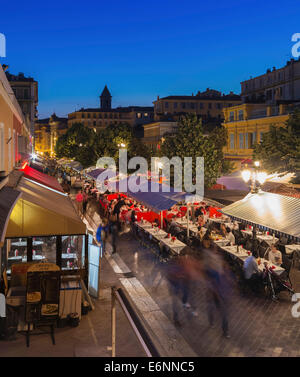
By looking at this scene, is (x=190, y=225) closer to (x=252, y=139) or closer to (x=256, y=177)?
(x=256, y=177)

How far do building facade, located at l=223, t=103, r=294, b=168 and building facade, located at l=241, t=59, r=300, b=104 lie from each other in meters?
11.7

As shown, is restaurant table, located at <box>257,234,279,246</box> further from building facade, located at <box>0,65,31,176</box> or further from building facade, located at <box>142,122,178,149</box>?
building facade, located at <box>142,122,178,149</box>

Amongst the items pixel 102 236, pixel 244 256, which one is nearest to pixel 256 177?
pixel 244 256

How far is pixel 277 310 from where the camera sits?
994cm

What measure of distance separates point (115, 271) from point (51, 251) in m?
3.80

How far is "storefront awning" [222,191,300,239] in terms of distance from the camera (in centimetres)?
1160

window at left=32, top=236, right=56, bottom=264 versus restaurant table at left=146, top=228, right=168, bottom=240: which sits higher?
window at left=32, top=236, right=56, bottom=264

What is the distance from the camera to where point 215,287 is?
1166 centimetres

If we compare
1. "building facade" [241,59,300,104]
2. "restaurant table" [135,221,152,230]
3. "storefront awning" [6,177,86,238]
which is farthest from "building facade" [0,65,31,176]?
"building facade" [241,59,300,104]

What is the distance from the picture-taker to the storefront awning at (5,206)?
5.17m

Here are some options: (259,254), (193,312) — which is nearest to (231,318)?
(193,312)

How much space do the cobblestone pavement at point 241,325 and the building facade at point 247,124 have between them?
28069mm

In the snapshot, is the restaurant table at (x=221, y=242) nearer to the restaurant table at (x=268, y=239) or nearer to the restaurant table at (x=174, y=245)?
the restaurant table at (x=174, y=245)

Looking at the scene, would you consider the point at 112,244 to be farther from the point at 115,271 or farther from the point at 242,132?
the point at 242,132
